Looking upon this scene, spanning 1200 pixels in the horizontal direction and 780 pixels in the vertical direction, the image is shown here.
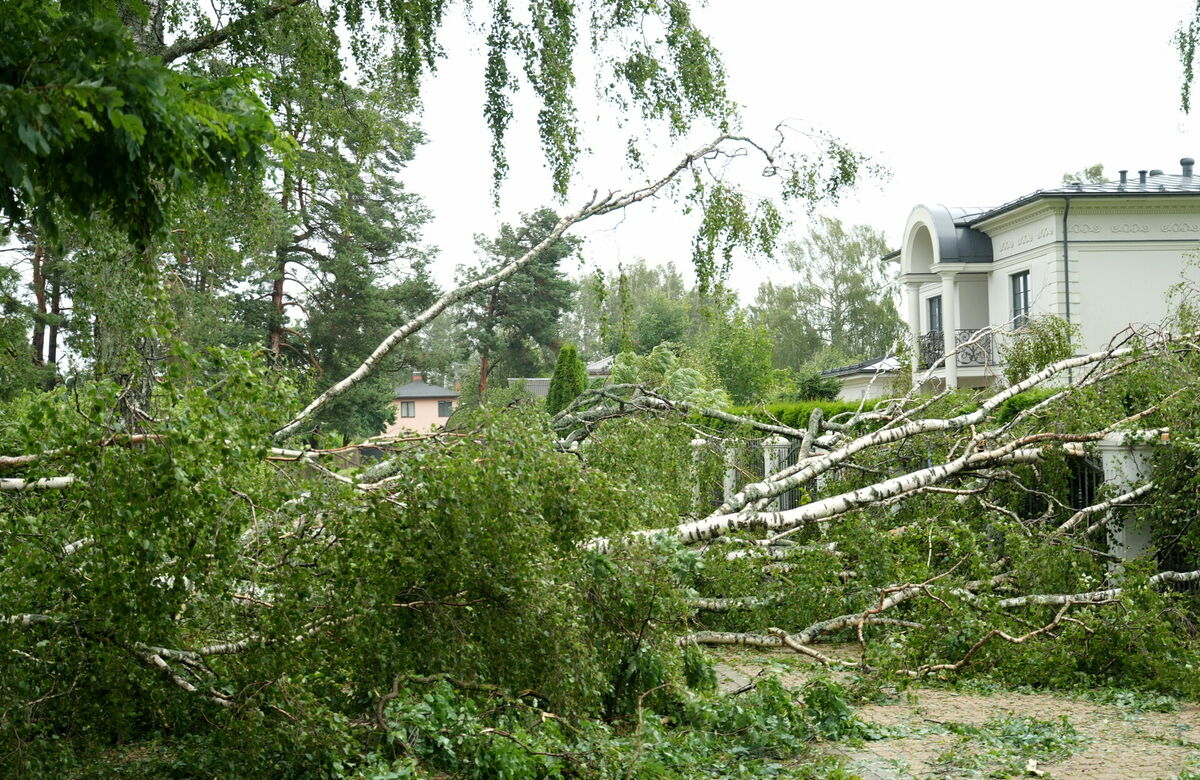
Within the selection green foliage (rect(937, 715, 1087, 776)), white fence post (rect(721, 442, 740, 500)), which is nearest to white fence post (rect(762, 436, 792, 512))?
white fence post (rect(721, 442, 740, 500))

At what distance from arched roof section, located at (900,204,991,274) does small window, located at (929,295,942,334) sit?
105 centimetres

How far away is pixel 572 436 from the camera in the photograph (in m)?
10.1

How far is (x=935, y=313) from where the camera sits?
31281 mm

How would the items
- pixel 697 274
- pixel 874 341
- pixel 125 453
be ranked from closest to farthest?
pixel 125 453 → pixel 697 274 → pixel 874 341

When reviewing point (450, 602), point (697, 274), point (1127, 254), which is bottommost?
point (450, 602)

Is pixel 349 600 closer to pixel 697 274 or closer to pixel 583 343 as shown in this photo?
pixel 697 274

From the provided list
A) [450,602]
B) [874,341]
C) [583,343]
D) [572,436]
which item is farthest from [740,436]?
[583,343]

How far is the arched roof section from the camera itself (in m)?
28.1

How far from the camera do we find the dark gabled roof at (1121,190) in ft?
79.9

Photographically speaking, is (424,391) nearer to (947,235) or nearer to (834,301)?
(834,301)

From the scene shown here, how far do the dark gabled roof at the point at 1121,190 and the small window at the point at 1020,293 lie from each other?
1.69m

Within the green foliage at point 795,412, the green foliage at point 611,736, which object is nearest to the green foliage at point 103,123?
→ the green foliage at point 611,736

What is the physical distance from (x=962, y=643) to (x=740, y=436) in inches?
144

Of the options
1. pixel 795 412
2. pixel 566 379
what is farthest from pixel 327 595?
pixel 566 379
